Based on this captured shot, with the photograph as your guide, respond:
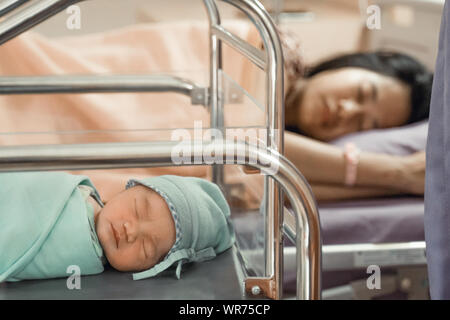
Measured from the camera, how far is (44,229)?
1.58 ft

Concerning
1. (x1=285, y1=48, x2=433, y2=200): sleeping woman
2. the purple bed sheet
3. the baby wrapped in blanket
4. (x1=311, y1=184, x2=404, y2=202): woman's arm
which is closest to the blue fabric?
the baby wrapped in blanket

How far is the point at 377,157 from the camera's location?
4.04 ft

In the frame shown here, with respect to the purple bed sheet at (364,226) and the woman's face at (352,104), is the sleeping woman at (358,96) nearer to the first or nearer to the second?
the woman's face at (352,104)

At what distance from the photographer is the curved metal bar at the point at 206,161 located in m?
0.34

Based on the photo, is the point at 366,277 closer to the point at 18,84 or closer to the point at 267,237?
the point at 267,237

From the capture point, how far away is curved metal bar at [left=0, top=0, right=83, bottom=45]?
37cm

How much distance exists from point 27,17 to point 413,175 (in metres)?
1.06

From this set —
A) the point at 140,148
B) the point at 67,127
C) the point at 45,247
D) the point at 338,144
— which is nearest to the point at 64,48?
the point at 67,127

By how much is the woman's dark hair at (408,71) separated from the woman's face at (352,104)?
20mm

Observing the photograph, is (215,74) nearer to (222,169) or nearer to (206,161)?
(222,169)

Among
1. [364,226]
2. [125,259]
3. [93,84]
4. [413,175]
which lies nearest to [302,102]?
[413,175]

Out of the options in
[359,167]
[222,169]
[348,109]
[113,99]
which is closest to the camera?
[222,169]

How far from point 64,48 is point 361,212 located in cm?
85

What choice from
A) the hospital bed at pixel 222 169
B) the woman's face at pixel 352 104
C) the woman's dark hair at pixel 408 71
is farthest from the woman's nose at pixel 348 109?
the hospital bed at pixel 222 169
